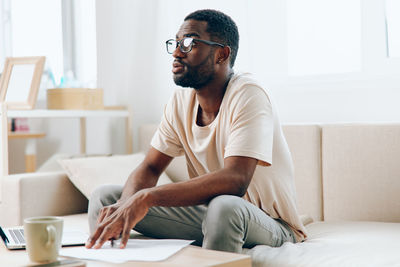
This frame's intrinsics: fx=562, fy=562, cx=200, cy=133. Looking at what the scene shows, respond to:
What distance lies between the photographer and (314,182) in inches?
84.7

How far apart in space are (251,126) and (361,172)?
66 centimetres

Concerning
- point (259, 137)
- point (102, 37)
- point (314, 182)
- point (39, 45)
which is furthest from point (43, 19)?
point (259, 137)

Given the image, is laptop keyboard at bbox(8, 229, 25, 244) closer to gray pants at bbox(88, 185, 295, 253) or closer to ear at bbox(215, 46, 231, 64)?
gray pants at bbox(88, 185, 295, 253)

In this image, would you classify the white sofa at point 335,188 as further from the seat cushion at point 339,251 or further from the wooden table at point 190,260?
the wooden table at point 190,260

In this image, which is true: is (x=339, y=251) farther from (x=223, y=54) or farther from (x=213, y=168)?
(x=223, y=54)

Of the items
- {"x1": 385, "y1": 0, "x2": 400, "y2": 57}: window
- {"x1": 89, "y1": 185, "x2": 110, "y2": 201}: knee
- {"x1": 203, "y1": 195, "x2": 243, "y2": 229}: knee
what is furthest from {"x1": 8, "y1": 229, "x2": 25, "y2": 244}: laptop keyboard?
{"x1": 385, "y1": 0, "x2": 400, "y2": 57}: window

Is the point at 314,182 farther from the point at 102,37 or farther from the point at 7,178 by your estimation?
the point at 102,37

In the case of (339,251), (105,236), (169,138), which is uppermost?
(169,138)

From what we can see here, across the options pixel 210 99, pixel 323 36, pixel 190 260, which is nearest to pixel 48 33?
pixel 323 36

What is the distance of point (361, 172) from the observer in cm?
204

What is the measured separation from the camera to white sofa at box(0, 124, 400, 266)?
6.15 ft

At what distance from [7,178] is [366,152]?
141 cm

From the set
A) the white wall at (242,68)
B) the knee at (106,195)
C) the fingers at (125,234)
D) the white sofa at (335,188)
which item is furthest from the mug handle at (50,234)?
the white wall at (242,68)

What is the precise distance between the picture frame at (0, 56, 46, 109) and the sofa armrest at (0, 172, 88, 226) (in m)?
0.47
